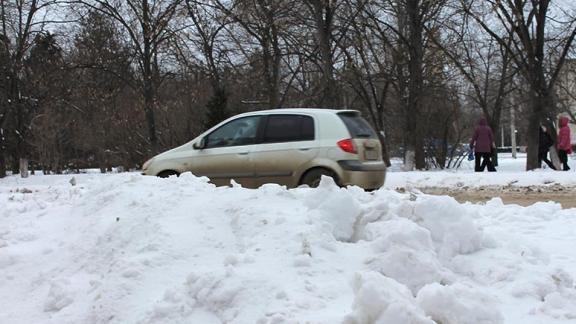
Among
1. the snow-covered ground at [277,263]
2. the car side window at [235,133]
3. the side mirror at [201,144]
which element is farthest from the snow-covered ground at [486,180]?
the snow-covered ground at [277,263]

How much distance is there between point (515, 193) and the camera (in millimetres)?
11258

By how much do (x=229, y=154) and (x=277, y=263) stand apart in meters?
5.56

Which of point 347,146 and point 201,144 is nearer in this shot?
point 347,146

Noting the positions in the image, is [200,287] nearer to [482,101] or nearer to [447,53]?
[447,53]

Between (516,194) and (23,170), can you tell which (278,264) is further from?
(23,170)

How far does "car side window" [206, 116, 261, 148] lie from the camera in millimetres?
9445

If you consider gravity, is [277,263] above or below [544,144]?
below

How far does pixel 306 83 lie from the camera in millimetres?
28938

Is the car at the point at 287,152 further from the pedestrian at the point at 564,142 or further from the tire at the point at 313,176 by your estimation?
the pedestrian at the point at 564,142

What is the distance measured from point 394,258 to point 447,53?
61.0 feet

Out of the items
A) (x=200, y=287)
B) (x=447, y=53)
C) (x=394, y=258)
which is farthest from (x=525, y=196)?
(x=447, y=53)

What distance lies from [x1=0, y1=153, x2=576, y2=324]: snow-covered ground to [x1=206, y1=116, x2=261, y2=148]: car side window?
3632 mm

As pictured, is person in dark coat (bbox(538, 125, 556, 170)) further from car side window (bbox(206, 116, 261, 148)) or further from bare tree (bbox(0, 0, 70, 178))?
bare tree (bbox(0, 0, 70, 178))

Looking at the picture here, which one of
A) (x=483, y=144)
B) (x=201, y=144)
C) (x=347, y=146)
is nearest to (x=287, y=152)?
(x=347, y=146)
